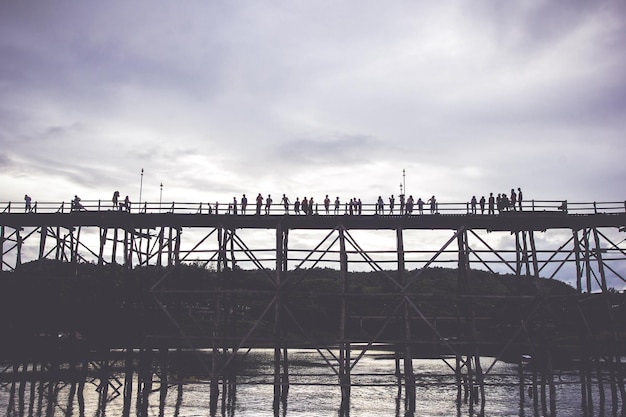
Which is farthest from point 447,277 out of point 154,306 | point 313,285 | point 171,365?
point 154,306

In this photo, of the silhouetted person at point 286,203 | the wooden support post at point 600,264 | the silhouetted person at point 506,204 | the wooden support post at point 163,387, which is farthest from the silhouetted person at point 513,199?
the wooden support post at point 163,387

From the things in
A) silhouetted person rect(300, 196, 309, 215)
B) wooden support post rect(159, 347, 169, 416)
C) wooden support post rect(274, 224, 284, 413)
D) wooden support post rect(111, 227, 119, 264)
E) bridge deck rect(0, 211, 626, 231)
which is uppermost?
silhouetted person rect(300, 196, 309, 215)

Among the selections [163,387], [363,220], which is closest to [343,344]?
[363,220]

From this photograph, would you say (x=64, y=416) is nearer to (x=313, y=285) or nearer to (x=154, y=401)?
(x=154, y=401)

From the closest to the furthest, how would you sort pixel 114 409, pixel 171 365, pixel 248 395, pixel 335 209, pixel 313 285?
pixel 114 409
pixel 335 209
pixel 248 395
pixel 171 365
pixel 313 285

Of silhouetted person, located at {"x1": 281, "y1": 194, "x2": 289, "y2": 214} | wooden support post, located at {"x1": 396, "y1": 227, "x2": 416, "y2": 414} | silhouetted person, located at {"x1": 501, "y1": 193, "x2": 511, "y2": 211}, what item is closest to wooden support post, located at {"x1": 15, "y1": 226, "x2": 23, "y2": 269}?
silhouetted person, located at {"x1": 281, "y1": 194, "x2": 289, "y2": 214}

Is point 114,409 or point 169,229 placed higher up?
point 169,229

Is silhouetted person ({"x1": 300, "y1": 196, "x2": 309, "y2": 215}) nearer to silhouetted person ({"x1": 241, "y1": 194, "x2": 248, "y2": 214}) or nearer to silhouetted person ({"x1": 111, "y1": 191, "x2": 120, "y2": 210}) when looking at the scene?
silhouetted person ({"x1": 241, "y1": 194, "x2": 248, "y2": 214})

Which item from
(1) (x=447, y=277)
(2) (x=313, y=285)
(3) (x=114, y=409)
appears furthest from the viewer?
(1) (x=447, y=277)

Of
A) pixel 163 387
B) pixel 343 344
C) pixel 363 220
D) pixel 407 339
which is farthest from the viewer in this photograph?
pixel 163 387

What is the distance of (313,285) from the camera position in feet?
254

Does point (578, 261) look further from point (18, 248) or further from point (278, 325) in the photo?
point (18, 248)

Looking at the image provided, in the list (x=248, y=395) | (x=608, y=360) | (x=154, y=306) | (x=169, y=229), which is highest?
(x=169, y=229)

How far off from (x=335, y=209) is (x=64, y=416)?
16.1 meters
